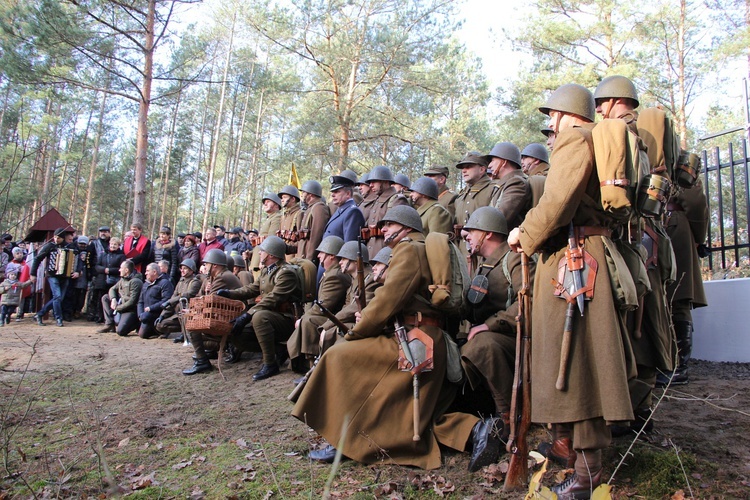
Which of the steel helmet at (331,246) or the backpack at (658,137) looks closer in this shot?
the backpack at (658,137)

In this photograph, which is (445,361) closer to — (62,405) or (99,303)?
(62,405)

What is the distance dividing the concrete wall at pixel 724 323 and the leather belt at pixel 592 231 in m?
4.25

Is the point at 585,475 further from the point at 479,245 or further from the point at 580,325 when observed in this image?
the point at 479,245

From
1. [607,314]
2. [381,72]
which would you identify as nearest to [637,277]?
[607,314]

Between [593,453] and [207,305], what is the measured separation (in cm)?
505

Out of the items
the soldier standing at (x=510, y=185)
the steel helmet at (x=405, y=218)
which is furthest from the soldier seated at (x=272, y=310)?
the soldier standing at (x=510, y=185)

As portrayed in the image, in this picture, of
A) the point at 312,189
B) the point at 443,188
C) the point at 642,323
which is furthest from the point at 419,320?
the point at 312,189

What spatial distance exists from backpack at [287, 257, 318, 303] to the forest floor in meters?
1.13

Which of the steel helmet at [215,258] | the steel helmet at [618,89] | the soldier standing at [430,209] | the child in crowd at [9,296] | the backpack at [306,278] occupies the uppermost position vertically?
the steel helmet at [618,89]

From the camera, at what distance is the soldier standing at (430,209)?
6.59 metres

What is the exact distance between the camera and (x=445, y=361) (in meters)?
4.34

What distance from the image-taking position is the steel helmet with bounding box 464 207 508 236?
4785 millimetres

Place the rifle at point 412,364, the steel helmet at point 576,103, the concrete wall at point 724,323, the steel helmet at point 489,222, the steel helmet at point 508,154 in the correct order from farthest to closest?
1. the concrete wall at point 724,323
2. the steel helmet at point 508,154
3. the steel helmet at point 489,222
4. the rifle at point 412,364
5. the steel helmet at point 576,103

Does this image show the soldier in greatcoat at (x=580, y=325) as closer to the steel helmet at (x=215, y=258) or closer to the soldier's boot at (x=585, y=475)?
the soldier's boot at (x=585, y=475)
